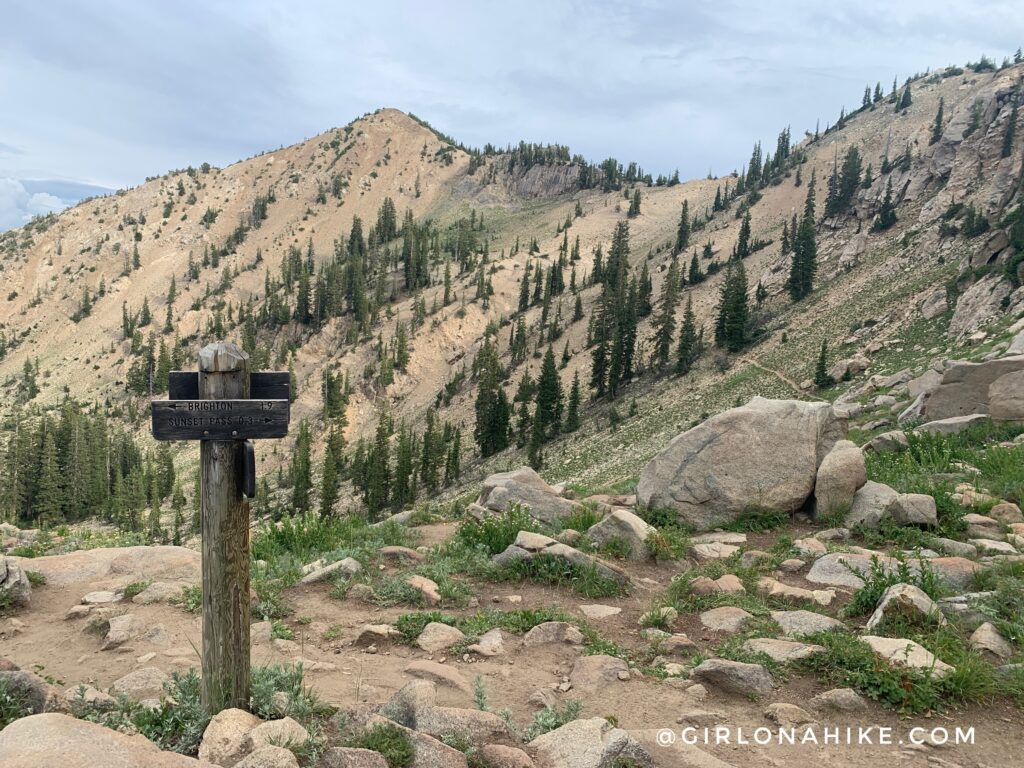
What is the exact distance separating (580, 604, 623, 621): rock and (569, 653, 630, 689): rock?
129 cm

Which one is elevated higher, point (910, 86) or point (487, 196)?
point (910, 86)

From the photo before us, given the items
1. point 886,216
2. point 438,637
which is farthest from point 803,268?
point 438,637

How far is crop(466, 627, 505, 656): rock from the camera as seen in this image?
6793 mm

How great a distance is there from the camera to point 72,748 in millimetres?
3385

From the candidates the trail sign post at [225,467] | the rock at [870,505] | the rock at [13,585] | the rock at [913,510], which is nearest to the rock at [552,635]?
the trail sign post at [225,467]

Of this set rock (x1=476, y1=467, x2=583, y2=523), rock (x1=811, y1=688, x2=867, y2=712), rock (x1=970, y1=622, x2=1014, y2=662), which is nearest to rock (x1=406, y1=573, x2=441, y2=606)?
rock (x1=476, y1=467, x2=583, y2=523)

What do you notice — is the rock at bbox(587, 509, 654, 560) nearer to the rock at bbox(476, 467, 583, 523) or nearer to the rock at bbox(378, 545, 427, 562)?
the rock at bbox(476, 467, 583, 523)

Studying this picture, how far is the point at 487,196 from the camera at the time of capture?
187 metres

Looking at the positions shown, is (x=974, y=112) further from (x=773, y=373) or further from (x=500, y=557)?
(x=500, y=557)

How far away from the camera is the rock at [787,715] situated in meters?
5.20

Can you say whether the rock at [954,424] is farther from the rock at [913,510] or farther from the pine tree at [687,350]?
the pine tree at [687,350]

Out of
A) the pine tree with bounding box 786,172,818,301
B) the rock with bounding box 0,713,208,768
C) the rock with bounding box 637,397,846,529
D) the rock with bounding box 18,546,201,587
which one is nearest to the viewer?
the rock with bounding box 0,713,208,768

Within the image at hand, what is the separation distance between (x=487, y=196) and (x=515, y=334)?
9832 centimetres

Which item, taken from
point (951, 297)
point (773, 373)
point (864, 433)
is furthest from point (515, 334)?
point (864, 433)
